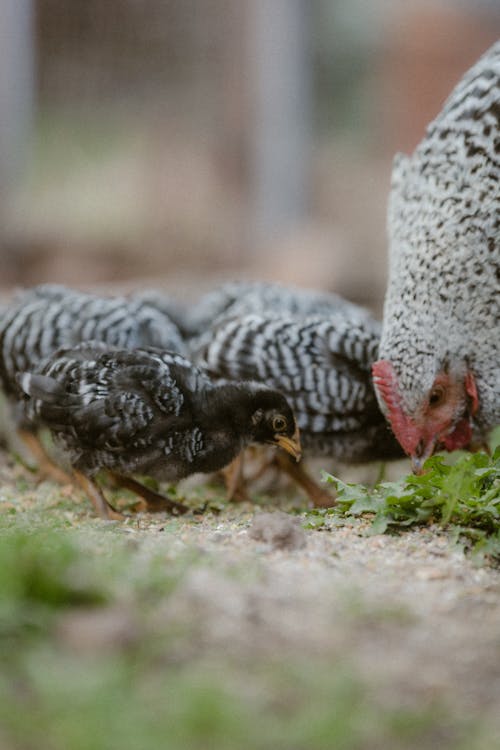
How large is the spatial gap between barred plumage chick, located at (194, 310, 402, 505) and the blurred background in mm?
4301

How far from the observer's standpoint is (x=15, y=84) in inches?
404

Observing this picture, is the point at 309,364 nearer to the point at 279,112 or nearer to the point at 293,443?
the point at 293,443

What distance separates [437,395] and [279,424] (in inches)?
31.7

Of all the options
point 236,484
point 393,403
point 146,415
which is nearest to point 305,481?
point 236,484

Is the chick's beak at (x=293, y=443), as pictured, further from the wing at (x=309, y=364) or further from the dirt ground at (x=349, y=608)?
the dirt ground at (x=349, y=608)

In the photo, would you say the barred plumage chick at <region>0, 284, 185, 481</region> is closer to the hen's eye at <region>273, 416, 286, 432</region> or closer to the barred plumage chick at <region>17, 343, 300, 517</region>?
the barred plumage chick at <region>17, 343, 300, 517</region>

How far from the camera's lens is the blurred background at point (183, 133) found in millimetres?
10469

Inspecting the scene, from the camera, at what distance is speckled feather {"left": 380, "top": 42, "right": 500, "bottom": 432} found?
449 centimetres

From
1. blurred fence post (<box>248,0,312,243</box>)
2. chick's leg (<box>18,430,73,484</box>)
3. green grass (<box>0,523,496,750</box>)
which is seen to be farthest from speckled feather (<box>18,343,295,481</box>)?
blurred fence post (<box>248,0,312,243</box>)

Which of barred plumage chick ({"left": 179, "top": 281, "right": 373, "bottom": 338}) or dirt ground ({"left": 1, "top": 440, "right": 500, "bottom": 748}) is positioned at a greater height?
barred plumage chick ({"left": 179, "top": 281, "right": 373, "bottom": 338})

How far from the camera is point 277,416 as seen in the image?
4344 mm

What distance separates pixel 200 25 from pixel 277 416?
25.4 feet

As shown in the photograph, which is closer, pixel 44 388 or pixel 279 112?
pixel 44 388

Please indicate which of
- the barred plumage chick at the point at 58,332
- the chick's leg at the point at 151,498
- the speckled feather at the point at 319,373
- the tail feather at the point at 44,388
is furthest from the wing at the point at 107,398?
the speckled feather at the point at 319,373
